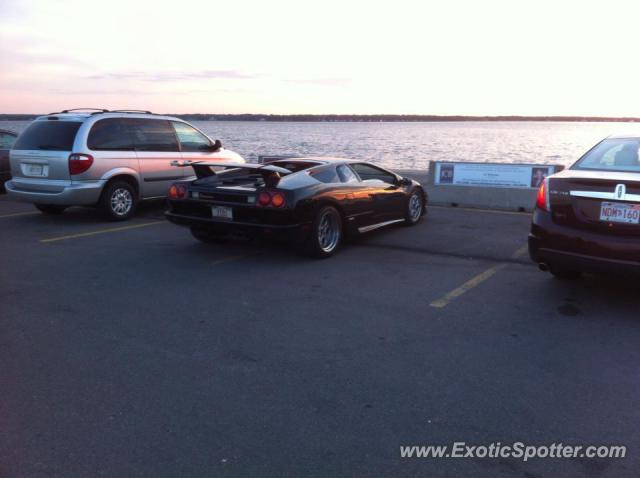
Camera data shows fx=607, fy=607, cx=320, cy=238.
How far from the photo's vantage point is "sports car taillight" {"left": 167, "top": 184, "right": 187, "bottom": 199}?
25.6ft

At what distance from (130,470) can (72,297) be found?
323 centimetres

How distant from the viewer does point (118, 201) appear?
33.4 feet

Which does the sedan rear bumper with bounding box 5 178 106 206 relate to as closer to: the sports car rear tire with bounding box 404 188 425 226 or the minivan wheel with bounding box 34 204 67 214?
the minivan wheel with bounding box 34 204 67 214

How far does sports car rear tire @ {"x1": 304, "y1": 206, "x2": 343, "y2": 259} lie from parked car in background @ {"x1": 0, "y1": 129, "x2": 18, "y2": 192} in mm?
9203

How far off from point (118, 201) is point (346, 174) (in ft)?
13.8

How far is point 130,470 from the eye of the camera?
9.82 feet

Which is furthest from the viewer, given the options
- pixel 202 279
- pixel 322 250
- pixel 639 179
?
pixel 322 250

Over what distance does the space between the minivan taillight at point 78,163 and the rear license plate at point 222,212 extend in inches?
123

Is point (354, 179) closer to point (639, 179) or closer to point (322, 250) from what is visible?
point (322, 250)

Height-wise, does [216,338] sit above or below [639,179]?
below

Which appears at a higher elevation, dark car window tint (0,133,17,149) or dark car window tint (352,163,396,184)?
dark car window tint (0,133,17,149)

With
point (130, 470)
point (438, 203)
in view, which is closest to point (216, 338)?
point (130, 470)

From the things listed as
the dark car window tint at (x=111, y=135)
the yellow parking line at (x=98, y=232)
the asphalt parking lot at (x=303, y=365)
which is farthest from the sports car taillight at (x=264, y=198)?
the dark car window tint at (x=111, y=135)

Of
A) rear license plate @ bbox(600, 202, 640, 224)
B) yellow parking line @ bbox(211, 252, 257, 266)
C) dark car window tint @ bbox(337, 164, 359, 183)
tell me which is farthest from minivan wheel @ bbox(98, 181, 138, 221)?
rear license plate @ bbox(600, 202, 640, 224)
